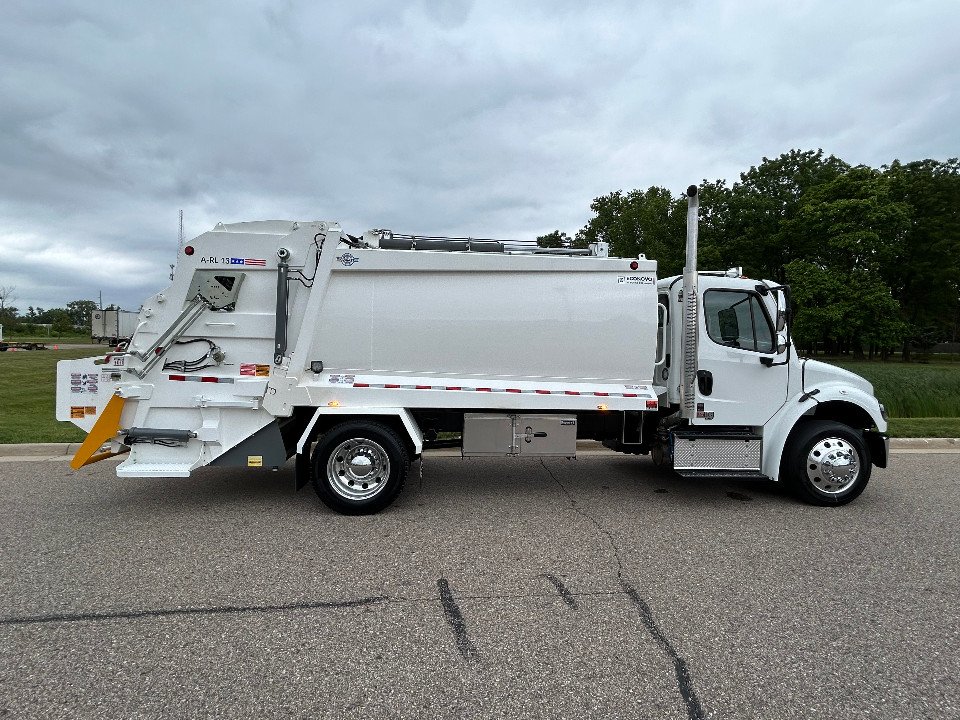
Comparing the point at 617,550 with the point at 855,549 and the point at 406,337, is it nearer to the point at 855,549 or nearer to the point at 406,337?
the point at 855,549

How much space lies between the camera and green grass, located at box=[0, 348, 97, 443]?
26.7 feet

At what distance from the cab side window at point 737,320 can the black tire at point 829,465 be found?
1.04 metres

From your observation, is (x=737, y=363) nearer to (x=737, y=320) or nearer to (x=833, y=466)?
(x=737, y=320)

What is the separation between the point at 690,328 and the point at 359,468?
11.8 ft

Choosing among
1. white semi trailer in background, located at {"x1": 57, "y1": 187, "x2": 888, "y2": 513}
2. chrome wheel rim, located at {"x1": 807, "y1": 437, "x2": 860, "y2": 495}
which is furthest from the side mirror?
chrome wheel rim, located at {"x1": 807, "y1": 437, "x2": 860, "y2": 495}

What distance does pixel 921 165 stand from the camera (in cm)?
3516

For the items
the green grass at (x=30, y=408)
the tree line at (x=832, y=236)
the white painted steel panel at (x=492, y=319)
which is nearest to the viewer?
the white painted steel panel at (x=492, y=319)

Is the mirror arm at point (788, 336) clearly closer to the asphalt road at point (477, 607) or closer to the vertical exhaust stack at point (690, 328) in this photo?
the vertical exhaust stack at point (690, 328)

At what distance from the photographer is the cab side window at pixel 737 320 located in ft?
18.4

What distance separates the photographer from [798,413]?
5559 millimetres

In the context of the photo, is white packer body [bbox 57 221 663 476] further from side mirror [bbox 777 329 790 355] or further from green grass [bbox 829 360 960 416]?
green grass [bbox 829 360 960 416]

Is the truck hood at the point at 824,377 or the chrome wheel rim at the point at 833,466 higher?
the truck hood at the point at 824,377

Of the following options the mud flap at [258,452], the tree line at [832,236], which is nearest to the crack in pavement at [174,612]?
the mud flap at [258,452]

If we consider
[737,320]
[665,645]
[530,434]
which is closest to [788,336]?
[737,320]
